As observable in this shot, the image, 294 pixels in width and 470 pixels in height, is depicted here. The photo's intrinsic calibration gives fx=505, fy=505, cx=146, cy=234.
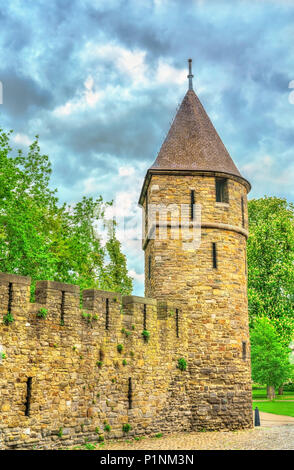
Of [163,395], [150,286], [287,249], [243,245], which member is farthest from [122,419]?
[287,249]

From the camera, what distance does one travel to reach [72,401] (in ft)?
39.9

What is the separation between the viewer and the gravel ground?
12633mm

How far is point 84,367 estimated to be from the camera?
12.7 metres

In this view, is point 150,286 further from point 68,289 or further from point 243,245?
point 68,289

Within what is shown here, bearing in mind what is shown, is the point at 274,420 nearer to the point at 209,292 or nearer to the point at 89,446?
the point at 209,292

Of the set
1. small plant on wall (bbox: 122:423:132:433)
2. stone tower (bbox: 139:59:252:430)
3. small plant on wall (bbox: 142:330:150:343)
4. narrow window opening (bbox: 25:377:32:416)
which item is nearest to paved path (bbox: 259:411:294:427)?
stone tower (bbox: 139:59:252:430)

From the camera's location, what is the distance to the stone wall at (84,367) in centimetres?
1100

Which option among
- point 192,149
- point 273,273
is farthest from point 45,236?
point 273,273

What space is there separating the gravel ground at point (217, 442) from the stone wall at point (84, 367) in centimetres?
47

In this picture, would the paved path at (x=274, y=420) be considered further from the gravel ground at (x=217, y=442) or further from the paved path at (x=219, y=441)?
the gravel ground at (x=217, y=442)

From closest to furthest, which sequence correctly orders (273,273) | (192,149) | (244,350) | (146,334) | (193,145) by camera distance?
(146,334), (244,350), (192,149), (193,145), (273,273)

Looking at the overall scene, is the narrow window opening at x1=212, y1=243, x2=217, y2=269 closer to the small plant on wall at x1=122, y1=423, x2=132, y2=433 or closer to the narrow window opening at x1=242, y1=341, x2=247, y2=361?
the narrow window opening at x1=242, y1=341, x2=247, y2=361

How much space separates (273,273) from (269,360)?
22.4 feet
